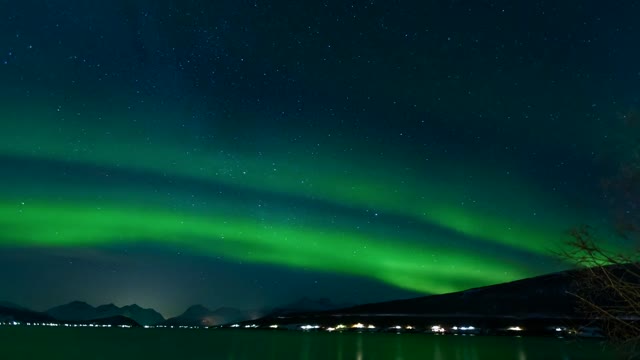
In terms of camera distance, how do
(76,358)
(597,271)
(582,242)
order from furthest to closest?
(76,358) < (597,271) < (582,242)

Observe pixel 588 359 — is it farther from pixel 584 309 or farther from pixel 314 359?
pixel 584 309

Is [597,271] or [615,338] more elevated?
[597,271]

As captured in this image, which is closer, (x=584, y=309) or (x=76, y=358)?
(x=584, y=309)

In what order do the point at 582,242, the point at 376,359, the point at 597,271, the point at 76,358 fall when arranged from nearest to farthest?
the point at 582,242 < the point at 597,271 < the point at 376,359 < the point at 76,358

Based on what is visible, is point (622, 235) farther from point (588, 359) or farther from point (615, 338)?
point (588, 359)

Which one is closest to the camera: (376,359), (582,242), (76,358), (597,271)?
(582,242)

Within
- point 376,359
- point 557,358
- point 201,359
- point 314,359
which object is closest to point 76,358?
point 201,359

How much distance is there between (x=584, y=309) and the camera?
39.4ft

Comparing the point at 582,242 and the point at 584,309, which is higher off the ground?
the point at 582,242

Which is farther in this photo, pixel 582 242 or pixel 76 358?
pixel 76 358

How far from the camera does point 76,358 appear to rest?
115m

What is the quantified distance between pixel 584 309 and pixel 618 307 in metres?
0.94

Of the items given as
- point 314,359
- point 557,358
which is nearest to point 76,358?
point 314,359

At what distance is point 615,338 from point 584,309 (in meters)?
0.87
